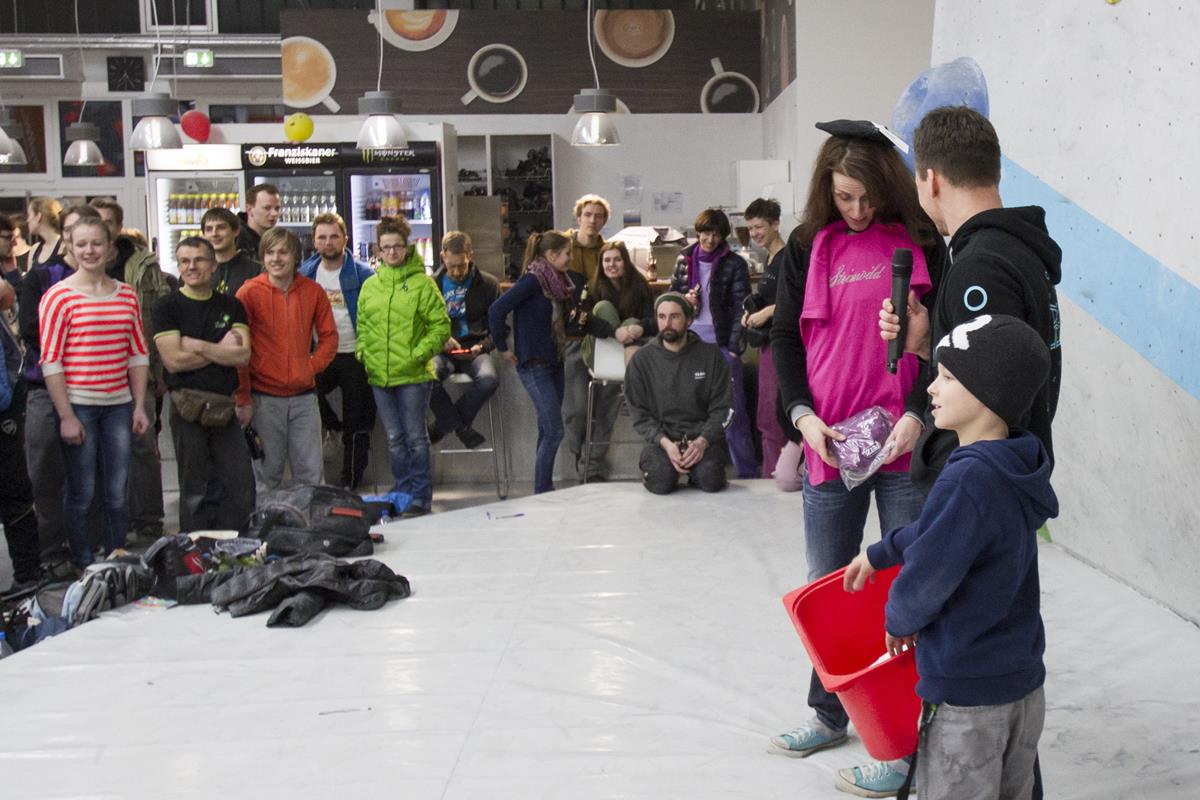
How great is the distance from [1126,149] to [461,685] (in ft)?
8.68

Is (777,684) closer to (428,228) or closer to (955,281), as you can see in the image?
(955,281)

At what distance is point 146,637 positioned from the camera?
13.7 ft

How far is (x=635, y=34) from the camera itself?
12102 mm

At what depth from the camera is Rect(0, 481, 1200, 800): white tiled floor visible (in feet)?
9.77

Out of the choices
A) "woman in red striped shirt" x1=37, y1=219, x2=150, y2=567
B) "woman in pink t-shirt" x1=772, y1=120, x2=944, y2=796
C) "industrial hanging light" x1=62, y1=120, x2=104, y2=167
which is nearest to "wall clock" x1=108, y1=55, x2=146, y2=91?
"industrial hanging light" x1=62, y1=120, x2=104, y2=167

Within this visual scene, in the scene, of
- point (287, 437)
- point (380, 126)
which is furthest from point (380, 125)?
point (287, 437)

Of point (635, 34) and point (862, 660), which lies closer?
point (862, 660)

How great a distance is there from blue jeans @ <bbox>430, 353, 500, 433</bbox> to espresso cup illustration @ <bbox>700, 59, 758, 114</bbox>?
5632mm

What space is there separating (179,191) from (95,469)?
18.6 feet

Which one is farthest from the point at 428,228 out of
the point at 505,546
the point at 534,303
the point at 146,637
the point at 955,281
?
the point at 955,281

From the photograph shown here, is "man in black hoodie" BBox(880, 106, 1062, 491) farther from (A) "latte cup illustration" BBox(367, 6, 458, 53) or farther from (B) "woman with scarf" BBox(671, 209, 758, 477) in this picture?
(A) "latte cup illustration" BBox(367, 6, 458, 53)

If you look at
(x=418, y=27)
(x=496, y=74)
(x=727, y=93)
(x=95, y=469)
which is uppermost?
(x=418, y=27)

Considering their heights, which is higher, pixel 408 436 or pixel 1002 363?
pixel 1002 363

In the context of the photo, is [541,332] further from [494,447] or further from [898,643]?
[898,643]
